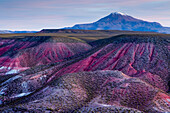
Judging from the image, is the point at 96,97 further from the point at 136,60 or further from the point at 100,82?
the point at 136,60

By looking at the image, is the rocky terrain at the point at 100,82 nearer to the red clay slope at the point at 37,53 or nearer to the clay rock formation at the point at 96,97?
the clay rock formation at the point at 96,97

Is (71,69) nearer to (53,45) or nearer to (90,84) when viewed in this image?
(90,84)

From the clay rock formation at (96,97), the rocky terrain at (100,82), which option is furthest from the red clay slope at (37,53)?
the clay rock formation at (96,97)

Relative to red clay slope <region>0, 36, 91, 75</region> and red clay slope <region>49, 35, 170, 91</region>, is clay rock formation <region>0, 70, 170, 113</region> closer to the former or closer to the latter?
red clay slope <region>49, 35, 170, 91</region>

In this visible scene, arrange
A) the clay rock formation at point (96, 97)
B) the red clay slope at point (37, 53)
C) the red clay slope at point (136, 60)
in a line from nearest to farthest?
the clay rock formation at point (96, 97) → the red clay slope at point (136, 60) → the red clay slope at point (37, 53)

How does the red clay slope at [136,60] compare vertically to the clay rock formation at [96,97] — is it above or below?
above

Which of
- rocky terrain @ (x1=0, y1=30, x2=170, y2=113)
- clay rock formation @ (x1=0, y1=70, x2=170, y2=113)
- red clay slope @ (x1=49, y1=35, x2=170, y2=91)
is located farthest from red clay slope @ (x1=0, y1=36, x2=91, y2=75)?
clay rock formation @ (x1=0, y1=70, x2=170, y2=113)

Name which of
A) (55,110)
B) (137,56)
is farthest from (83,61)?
(55,110)

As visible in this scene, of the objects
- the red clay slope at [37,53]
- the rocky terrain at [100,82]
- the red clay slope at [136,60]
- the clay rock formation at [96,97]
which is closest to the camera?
the clay rock formation at [96,97]
